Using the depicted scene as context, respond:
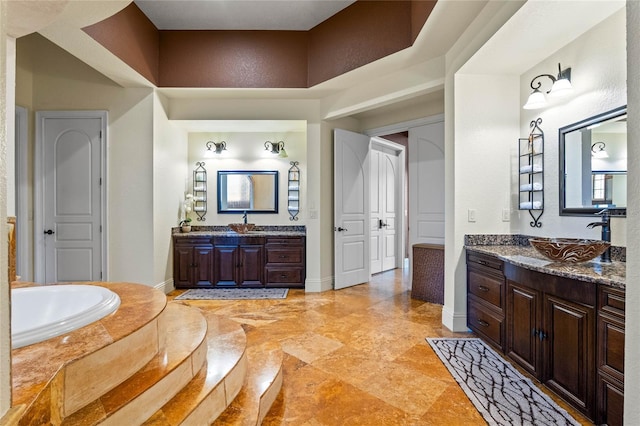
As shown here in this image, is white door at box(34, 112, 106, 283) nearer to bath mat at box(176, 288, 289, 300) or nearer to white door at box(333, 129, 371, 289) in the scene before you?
bath mat at box(176, 288, 289, 300)

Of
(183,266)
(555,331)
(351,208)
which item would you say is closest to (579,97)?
(555,331)

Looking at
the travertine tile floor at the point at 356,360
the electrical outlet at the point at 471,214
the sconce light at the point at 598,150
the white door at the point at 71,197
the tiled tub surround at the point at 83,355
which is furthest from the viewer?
the white door at the point at 71,197

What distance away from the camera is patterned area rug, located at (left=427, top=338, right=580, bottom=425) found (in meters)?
1.69

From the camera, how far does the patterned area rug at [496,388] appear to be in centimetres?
169

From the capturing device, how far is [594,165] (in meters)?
2.24

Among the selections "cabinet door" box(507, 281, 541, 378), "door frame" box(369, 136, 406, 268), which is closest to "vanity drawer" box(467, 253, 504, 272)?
"cabinet door" box(507, 281, 541, 378)

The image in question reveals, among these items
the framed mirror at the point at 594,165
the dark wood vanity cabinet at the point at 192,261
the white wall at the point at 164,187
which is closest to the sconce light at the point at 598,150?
the framed mirror at the point at 594,165

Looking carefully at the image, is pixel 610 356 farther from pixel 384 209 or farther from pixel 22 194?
pixel 22 194

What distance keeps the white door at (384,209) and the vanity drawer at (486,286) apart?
2.56 m

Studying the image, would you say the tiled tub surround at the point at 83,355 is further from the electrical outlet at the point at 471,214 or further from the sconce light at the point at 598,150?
the sconce light at the point at 598,150

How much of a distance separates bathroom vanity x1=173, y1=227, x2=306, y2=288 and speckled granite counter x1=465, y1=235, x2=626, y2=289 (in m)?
2.34

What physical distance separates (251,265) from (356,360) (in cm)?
240

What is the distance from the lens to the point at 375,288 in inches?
172

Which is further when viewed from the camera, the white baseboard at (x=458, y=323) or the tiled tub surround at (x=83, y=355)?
the white baseboard at (x=458, y=323)
